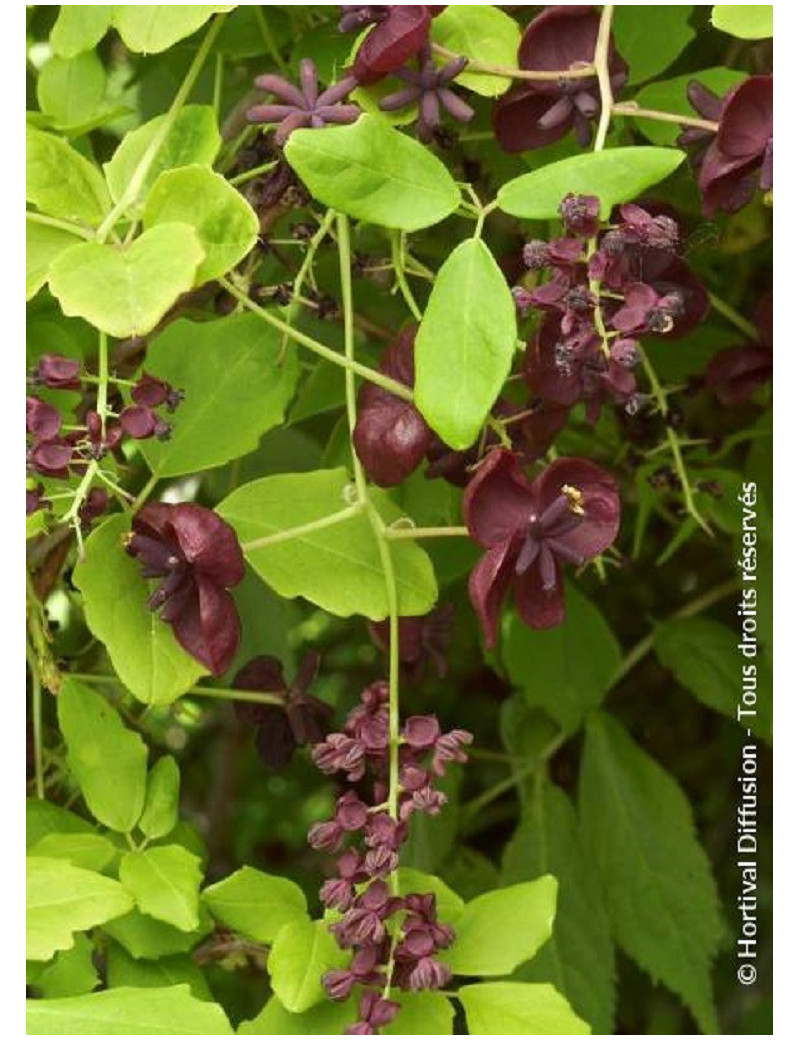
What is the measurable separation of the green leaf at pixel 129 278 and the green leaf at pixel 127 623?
112mm

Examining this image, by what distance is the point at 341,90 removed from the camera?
2.38 ft

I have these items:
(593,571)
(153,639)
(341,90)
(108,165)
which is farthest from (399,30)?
(593,571)

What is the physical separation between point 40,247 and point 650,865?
0.60 metres

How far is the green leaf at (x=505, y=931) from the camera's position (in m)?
0.78

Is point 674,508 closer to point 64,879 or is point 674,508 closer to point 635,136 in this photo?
point 635,136

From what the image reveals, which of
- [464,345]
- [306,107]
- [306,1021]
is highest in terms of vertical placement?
[306,107]

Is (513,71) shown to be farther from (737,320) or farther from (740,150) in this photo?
(737,320)

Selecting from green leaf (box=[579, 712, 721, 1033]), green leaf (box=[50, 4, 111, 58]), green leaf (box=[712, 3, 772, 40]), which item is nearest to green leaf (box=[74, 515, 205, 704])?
green leaf (box=[50, 4, 111, 58])

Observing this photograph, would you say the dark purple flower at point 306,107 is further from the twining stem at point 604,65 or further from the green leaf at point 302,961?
the green leaf at point 302,961

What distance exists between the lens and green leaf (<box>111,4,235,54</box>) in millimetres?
732

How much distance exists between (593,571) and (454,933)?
0.46 meters

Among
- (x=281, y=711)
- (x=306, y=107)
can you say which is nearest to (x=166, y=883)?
(x=281, y=711)

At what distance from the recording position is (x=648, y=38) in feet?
2.76

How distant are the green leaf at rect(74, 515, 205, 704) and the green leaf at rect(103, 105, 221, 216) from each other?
152 millimetres
